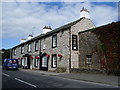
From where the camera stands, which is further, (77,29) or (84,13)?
(84,13)

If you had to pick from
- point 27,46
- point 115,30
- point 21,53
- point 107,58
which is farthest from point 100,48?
point 21,53

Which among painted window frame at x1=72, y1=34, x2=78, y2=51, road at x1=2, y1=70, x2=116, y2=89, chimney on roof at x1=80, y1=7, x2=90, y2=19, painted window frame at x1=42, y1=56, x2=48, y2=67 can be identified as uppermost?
chimney on roof at x1=80, y1=7, x2=90, y2=19

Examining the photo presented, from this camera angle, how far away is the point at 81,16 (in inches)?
997

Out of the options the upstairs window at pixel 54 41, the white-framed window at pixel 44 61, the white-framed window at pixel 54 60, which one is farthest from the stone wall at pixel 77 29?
the white-framed window at pixel 44 61

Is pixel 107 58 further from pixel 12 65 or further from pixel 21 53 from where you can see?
pixel 21 53

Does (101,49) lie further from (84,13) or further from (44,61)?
(44,61)

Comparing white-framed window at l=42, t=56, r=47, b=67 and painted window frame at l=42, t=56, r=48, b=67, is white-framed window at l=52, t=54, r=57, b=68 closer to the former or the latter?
painted window frame at l=42, t=56, r=48, b=67

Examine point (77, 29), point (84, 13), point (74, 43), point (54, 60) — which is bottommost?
point (54, 60)

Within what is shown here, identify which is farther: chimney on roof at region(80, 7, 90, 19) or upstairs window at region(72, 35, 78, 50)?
chimney on roof at region(80, 7, 90, 19)

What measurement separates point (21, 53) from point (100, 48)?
25.0 metres

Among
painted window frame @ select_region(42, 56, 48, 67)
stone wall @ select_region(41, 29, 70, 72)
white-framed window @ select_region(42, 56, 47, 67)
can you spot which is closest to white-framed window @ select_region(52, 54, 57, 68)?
stone wall @ select_region(41, 29, 70, 72)

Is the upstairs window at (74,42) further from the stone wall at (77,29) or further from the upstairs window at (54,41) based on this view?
the upstairs window at (54,41)

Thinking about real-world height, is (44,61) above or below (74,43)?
below

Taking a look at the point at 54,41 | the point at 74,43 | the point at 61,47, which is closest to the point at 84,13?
the point at 74,43
